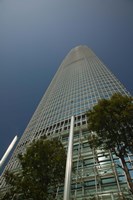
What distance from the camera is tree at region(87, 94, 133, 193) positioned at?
12359 mm

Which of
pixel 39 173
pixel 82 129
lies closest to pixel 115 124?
pixel 39 173

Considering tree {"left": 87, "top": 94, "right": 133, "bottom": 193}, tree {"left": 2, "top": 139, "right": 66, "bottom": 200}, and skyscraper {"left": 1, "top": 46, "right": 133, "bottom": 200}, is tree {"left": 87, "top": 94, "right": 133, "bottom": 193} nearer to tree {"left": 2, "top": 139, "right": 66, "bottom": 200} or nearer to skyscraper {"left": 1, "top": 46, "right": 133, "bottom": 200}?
skyscraper {"left": 1, "top": 46, "right": 133, "bottom": 200}

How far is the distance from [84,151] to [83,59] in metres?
46.4

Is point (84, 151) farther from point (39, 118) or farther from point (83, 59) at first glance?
point (83, 59)

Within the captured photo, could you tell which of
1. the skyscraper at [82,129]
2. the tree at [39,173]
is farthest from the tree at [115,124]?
the tree at [39,173]

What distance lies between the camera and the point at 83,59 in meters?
63.7

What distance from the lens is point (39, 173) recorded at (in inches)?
521

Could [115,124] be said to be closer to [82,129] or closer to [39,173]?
[39,173]

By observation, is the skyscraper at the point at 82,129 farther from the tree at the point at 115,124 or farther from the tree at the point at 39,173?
the tree at the point at 39,173

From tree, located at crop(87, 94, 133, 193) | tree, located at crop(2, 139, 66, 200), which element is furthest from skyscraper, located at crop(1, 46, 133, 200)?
tree, located at crop(2, 139, 66, 200)

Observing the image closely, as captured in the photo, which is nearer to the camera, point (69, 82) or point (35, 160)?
point (35, 160)

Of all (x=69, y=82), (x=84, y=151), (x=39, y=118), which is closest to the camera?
(x=84, y=151)

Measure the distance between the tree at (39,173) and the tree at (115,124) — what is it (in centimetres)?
315

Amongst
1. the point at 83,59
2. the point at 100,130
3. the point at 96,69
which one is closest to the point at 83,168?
the point at 100,130
